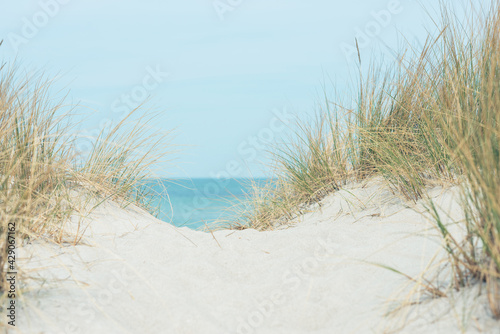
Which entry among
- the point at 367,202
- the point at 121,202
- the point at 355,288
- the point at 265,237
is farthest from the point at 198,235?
the point at 355,288

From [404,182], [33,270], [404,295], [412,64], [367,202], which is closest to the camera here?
[404,295]

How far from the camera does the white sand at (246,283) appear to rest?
1.29 m

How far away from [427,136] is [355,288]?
4.22 ft

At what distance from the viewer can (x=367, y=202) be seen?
2535mm

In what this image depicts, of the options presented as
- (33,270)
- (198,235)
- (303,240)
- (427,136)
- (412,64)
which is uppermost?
(412,64)

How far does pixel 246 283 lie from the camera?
1763mm

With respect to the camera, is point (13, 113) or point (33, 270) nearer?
point (33, 270)

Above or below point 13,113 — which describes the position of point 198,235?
below

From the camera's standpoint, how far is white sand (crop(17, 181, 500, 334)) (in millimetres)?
1294

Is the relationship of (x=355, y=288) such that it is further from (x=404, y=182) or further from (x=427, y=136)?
(x=427, y=136)

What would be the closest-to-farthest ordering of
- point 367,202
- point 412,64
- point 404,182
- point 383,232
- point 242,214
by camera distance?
point 383,232, point 404,182, point 367,202, point 412,64, point 242,214

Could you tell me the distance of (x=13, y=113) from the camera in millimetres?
2322

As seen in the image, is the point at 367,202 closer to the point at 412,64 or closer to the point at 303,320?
the point at 412,64

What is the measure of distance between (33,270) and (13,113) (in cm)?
123
